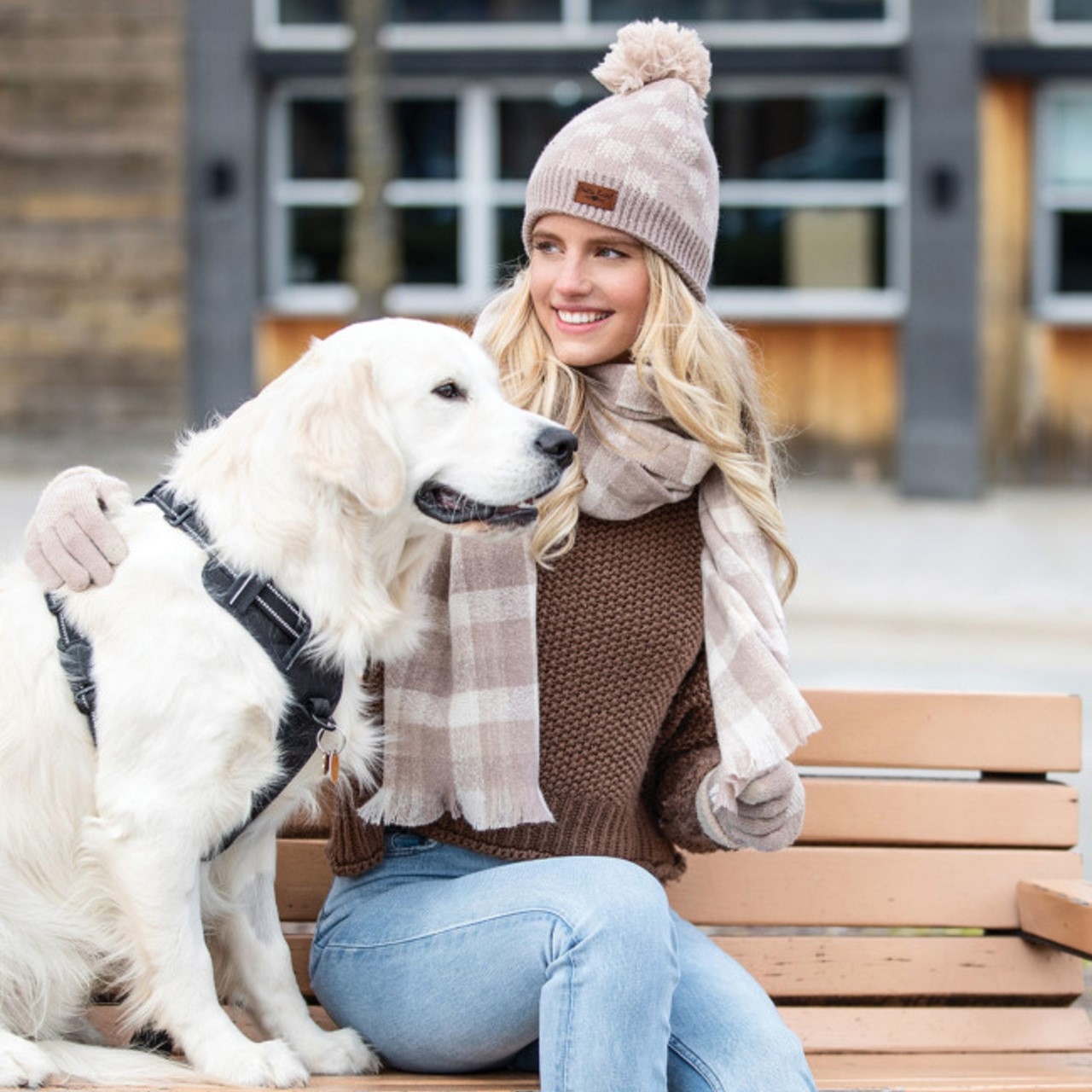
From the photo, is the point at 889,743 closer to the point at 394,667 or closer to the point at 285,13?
the point at 394,667

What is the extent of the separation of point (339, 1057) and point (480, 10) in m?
11.6

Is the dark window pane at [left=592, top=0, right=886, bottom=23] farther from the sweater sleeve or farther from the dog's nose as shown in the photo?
the dog's nose

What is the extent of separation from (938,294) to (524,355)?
10512mm

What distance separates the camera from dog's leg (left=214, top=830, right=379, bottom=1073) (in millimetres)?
2605

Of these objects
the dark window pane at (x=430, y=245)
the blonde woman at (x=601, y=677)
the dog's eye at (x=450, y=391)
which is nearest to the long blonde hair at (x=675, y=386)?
the blonde woman at (x=601, y=677)

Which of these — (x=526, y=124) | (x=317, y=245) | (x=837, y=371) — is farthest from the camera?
(x=317, y=245)

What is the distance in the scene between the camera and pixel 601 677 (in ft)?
8.93

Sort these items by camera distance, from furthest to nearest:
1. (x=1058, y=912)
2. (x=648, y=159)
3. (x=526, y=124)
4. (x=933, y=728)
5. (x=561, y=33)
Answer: (x=526, y=124)
(x=561, y=33)
(x=933, y=728)
(x=1058, y=912)
(x=648, y=159)

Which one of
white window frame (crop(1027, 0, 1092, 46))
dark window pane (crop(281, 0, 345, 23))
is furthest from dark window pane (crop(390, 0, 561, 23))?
white window frame (crop(1027, 0, 1092, 46))

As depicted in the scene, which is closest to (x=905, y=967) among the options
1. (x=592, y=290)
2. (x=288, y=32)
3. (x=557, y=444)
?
(x=557, y=444)

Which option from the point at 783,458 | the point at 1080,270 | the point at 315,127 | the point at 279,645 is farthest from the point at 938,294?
the point at 279,645

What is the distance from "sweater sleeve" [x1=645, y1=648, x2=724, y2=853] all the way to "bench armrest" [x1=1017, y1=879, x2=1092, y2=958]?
0.63 meters

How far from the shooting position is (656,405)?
281 cm

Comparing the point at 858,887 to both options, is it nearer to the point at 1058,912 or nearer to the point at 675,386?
the point at 1058,912
